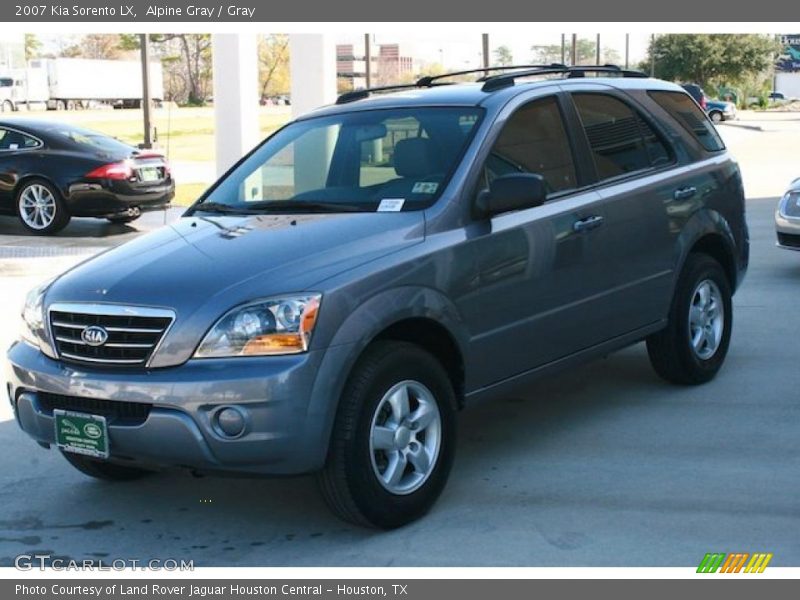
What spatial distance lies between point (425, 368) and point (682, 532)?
4.04 feet

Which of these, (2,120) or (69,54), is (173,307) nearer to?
(2,120)

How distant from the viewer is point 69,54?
4648 inches

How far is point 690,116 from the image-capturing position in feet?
23.5

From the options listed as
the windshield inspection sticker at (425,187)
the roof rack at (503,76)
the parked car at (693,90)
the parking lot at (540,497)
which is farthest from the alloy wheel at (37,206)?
the windshield inspection sticker at (425,187)

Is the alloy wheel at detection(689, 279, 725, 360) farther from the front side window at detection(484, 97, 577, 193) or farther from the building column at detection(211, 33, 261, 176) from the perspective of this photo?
the building column at detection(211, 33, 261, 176)

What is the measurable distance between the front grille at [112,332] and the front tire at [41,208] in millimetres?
10759

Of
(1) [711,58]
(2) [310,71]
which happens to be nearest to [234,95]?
(2) [310,71]

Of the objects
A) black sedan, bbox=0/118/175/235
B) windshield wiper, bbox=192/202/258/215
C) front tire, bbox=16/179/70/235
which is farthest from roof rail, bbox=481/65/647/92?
front tire, bbox=16/179/70/235

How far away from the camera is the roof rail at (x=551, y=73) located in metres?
5.89

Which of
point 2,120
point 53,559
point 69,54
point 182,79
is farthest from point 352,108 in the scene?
point 69,54

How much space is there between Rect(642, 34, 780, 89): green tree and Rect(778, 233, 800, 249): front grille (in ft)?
246

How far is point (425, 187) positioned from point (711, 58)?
82.4 m

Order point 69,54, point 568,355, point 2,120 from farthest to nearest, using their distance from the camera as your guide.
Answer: point 69,54, point 2,120, point 568,355

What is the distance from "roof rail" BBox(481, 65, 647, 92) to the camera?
19.3ft
